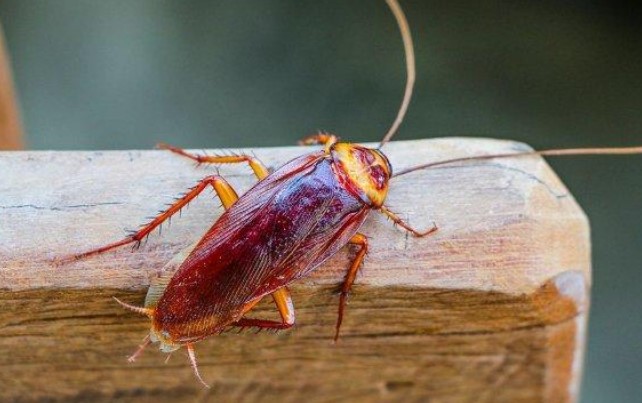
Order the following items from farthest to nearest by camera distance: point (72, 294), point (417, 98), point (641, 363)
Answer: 1. point (417, 98)
2. point (641, 363)
3. point (72, 294)

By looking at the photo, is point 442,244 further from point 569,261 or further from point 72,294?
point 72,294

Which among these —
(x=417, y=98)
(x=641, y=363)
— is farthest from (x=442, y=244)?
(x=417, y=98)

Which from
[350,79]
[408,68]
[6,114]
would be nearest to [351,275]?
[408,68]

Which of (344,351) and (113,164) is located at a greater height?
(113,164)

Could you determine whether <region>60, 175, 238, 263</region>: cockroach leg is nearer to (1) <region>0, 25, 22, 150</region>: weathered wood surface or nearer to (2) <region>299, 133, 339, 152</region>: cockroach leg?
(2) <region>299, 133, 339, 152</region>: cockroach leg

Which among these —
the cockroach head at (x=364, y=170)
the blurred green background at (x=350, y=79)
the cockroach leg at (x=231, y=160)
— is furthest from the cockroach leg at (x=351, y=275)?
the blurred green background at (x=350, y=79)

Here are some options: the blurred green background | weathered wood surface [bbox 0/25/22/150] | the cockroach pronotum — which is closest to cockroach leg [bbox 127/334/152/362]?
the cockroach pronotum
